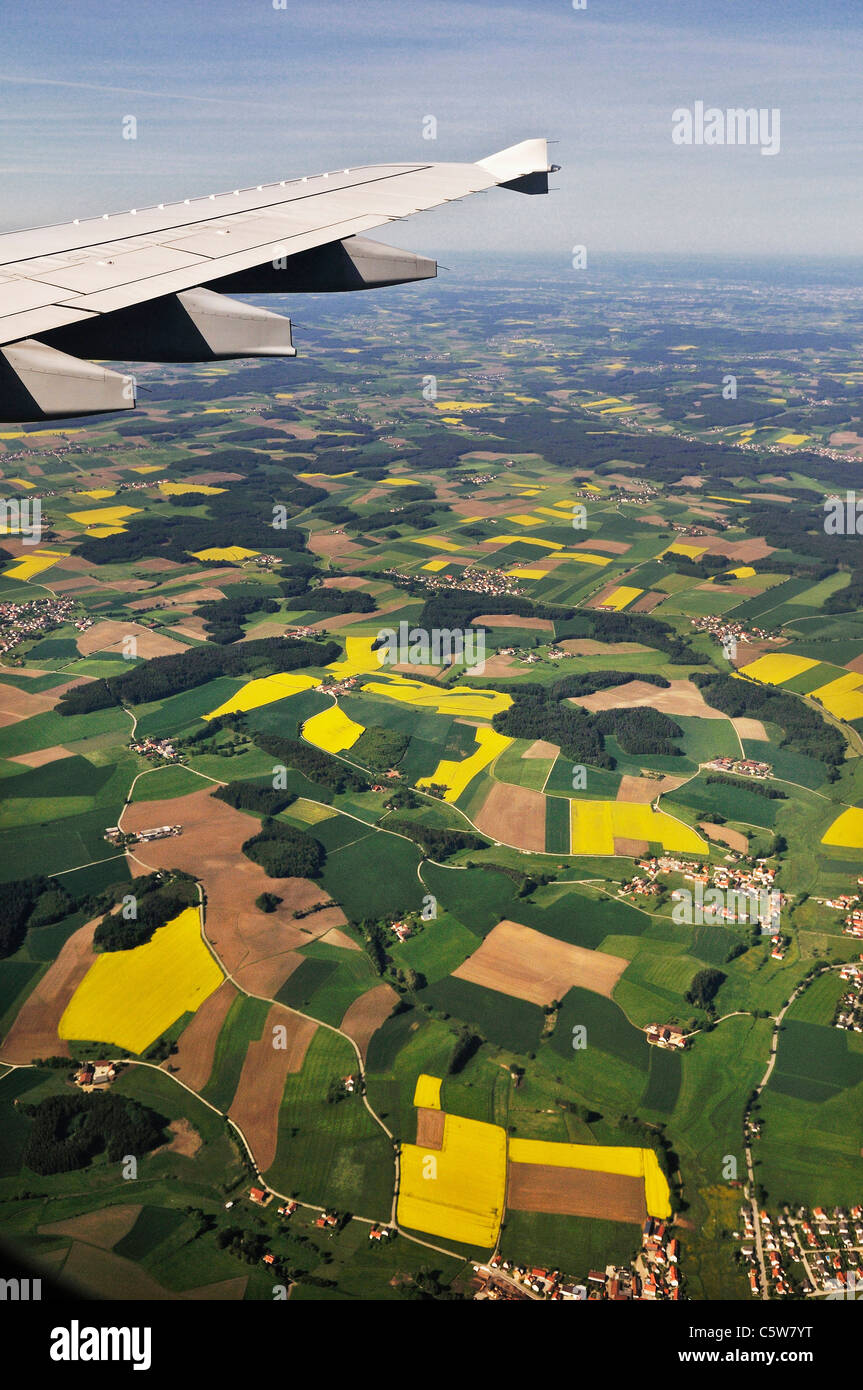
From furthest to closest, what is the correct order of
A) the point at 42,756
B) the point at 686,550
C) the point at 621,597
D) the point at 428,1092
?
1. the point at 686,550
2. the point at 621,597
3. the point at 42,756
4. the point at 428,1092

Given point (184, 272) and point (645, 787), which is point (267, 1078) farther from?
point (184, 272)

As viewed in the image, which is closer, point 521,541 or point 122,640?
point 122,640

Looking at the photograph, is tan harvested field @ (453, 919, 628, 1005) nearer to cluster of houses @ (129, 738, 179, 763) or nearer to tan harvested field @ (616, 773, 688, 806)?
tan harvested field @ (616, 773, 688, 806)

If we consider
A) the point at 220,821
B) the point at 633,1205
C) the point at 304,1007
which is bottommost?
the point at 633,1205

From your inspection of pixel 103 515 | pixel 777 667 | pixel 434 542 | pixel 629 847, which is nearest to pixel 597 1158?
pixel 629 847

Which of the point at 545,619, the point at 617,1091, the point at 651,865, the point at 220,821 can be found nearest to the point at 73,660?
the point at 220,821

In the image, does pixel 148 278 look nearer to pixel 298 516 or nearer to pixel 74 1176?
pixel 74 1176
